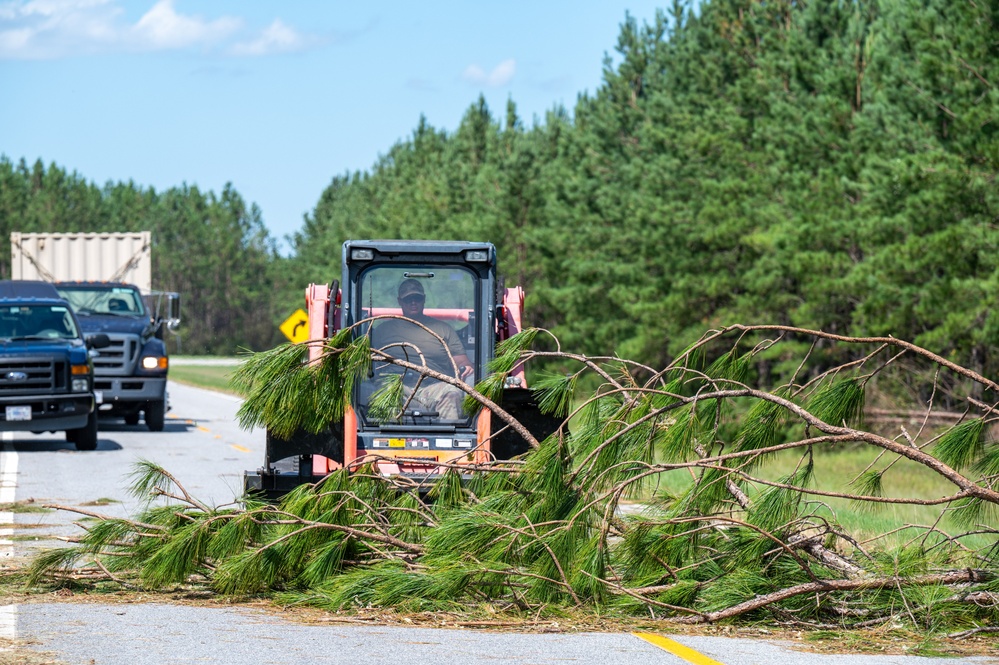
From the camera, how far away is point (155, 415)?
2466cm

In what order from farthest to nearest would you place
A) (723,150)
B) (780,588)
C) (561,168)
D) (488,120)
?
(488,120)
(561,168)
(723,150)
(780,588)

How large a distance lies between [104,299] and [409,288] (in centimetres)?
1581

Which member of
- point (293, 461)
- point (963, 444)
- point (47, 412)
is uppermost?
point (963, 444)

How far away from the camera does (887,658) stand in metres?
7.18

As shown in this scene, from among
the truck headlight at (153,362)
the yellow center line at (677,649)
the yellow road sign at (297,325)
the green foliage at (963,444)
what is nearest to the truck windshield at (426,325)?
the yellow center line at (677,649)

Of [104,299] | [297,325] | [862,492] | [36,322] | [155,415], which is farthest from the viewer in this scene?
[297,325]

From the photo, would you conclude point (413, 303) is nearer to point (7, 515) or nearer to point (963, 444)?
point (7, 515)

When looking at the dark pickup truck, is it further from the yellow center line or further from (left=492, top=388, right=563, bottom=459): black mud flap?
the yellow center line

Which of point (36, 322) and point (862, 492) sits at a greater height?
point (36, 322)

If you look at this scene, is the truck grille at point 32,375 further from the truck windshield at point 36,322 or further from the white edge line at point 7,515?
the white edge line at point 7,515

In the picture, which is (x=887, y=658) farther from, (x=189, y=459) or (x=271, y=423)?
(x=189, y=459)

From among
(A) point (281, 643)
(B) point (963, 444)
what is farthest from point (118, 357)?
(B) point (963, 444)

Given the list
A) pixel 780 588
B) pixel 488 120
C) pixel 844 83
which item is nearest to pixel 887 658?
pixel 780 588

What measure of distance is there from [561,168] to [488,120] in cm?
1263
